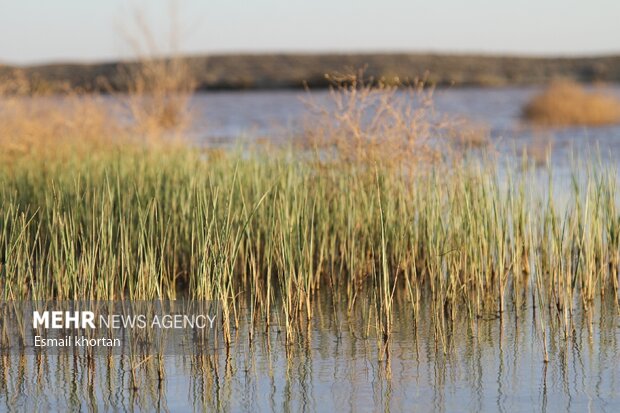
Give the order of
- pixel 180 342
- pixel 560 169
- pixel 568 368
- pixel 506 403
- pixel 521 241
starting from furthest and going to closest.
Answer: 1. pixel 560 169
2. pixel 521 241
3. pixel 180 342
4. pixel 568 368
5. pixel 506 403

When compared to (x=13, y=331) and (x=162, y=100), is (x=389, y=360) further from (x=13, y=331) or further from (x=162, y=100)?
(x=162, y=100)

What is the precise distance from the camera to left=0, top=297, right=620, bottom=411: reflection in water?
3.53 meters

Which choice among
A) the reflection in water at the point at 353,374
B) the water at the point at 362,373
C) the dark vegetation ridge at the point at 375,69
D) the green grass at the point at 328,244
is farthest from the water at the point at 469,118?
the dark vegetation ridge at the point at 375,69

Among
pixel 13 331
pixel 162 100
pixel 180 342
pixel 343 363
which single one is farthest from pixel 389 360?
pixel 162 100

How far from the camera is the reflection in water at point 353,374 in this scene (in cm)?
353

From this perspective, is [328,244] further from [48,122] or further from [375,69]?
[375,69]

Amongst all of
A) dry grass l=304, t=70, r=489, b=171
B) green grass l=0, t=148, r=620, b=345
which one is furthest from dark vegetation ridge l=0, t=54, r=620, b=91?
green grass l=0, t=148, r=620, b=345

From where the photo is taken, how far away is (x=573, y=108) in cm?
1784

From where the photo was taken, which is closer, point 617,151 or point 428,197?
point 428,197

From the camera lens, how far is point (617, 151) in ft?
42.0

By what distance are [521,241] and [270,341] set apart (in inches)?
60.4

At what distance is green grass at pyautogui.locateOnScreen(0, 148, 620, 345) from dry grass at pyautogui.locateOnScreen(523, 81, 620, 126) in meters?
12.4

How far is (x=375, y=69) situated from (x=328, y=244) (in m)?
49.0

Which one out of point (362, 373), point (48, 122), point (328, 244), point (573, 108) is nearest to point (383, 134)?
point (328, 244)
